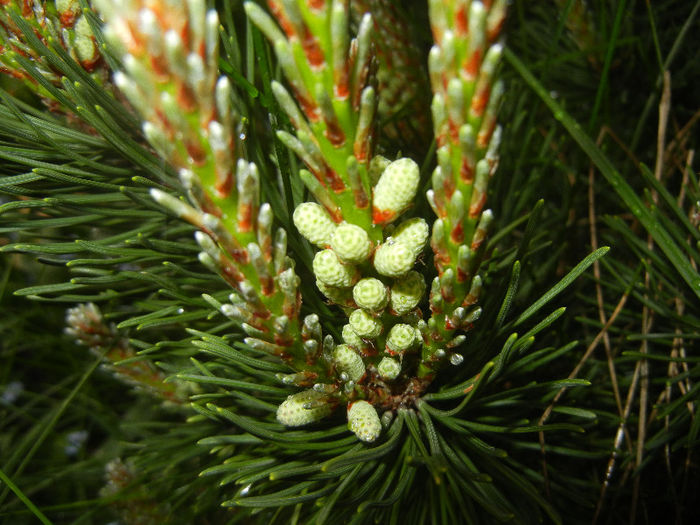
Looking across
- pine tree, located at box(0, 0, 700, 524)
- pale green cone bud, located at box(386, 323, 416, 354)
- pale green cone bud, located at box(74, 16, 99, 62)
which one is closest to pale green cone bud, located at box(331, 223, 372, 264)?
pine tree, located at box(0, 0, 700, 524)

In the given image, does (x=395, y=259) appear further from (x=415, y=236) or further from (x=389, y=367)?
(x=389, y=367)

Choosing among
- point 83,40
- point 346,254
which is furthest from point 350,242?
point 83,40

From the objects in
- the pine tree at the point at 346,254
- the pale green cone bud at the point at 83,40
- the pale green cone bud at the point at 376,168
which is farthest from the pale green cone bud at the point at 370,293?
the pale green cone bud at the point at 83,40

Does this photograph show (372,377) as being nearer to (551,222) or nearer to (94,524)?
(551,222)

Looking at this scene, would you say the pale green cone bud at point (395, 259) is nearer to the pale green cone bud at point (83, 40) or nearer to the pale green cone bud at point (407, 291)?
the pale green cone bud at point (407, 291)

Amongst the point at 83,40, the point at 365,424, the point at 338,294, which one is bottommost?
the point at 365,424

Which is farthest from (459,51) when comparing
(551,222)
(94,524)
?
(94,524)

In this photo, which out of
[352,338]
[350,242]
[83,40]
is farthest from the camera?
[83,40]
